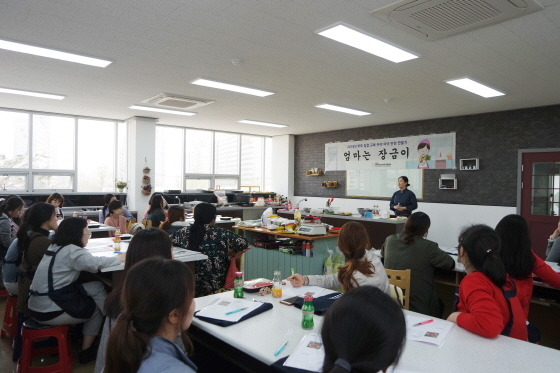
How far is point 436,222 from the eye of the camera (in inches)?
314

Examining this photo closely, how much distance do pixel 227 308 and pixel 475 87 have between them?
190 inches

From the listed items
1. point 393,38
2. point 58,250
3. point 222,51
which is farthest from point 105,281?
point 393,38

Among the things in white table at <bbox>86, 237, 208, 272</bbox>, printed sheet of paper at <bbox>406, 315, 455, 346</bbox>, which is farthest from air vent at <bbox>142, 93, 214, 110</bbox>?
printed sheet of paper at <bbox>406, 315, 455, 346</bbox>

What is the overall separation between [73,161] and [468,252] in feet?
27.2

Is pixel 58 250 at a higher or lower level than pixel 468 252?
lower

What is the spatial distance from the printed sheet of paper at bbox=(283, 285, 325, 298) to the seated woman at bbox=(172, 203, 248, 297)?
900 mm

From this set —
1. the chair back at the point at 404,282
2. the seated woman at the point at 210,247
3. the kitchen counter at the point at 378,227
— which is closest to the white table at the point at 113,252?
the seated woman at the point at 210,247

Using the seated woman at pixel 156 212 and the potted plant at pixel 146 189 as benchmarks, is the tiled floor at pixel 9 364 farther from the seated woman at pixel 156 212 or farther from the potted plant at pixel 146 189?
the potted plant at pixel 146 189

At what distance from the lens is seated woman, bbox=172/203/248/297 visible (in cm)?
325

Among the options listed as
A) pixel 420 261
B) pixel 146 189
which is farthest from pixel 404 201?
A: pixel 146 189

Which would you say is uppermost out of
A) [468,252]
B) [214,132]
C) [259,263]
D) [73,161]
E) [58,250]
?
[214,132]

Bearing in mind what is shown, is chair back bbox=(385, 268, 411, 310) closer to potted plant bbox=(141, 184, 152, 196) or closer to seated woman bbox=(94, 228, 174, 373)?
seated woman bbox=(94, 228, 174, 373)

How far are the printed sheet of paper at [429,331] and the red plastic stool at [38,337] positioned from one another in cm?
240

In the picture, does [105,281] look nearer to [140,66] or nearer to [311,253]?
[311,253]
